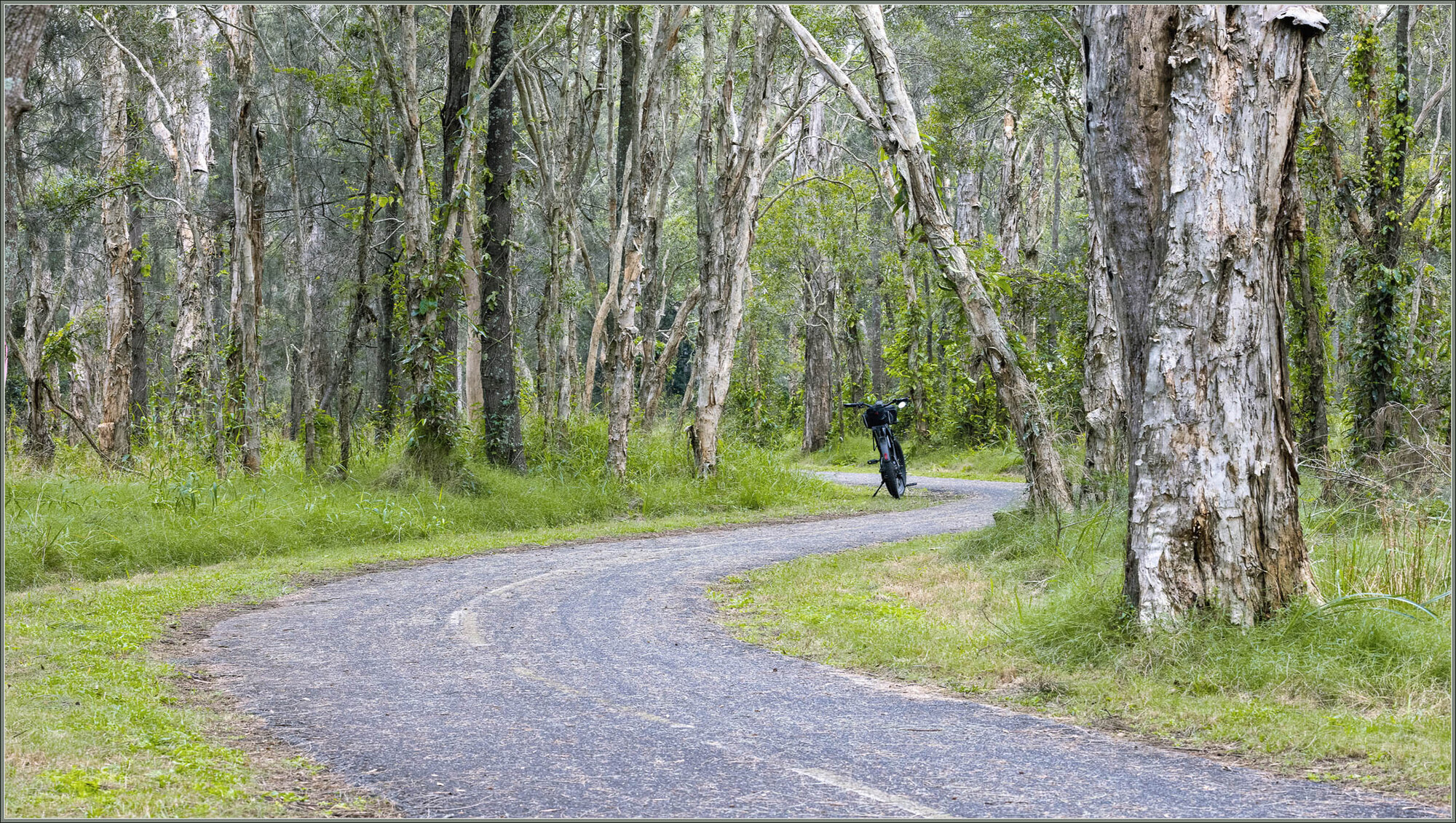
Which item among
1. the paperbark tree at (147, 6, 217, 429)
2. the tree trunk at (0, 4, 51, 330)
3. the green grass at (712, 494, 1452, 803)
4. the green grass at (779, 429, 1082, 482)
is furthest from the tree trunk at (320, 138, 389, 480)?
the green grass at (779, 429, 1082, 482)

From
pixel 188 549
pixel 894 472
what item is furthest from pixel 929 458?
pixel 188 549

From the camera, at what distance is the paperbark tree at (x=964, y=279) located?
10.9 meters

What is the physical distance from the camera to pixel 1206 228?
257 inches

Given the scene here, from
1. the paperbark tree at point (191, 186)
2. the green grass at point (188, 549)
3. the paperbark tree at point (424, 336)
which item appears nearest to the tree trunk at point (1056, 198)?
the green grass at point (188, 549)

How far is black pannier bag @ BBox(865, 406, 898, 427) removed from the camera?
1919 cm

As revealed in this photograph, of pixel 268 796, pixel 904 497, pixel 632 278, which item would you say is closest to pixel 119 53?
pixel 632 278

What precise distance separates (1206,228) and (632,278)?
12.3 metres

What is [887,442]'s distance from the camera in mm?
19297

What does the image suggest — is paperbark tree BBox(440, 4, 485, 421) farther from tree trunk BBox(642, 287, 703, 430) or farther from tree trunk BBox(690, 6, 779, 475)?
tree trunk BBox(642, 287, 703, 430)

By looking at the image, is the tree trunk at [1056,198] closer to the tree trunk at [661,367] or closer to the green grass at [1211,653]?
the tree trunk at [661,367]

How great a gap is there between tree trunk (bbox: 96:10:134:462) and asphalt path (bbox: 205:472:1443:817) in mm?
13043

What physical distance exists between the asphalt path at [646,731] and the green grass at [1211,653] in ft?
1.17

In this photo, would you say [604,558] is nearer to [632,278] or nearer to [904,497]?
[632,278]

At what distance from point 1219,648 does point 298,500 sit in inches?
445
